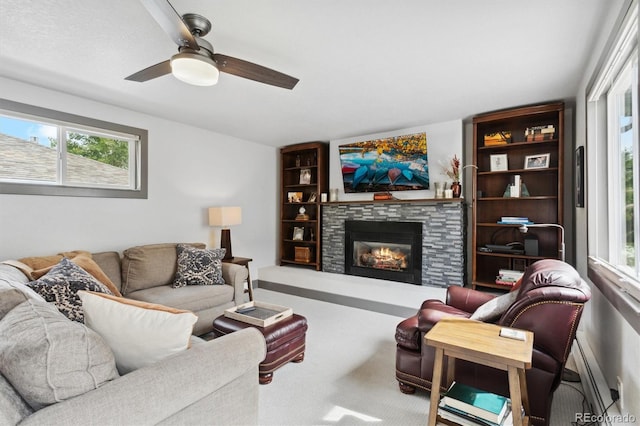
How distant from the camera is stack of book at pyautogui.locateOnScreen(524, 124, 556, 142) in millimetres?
3555

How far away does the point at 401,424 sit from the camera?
1.81 meters

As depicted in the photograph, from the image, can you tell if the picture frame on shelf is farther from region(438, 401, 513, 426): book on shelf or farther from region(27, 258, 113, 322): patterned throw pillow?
region(27, 258, 113, 322): patterned throw pillow

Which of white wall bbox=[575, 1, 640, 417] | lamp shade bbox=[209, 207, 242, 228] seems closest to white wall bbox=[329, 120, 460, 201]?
white wall bbox=[575, 1, 640, 417]

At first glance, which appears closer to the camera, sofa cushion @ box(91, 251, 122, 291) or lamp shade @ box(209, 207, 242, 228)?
sofa cushion @ box(91, 251, 122, 291)

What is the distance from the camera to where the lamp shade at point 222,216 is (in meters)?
4.28

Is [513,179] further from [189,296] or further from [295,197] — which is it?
[189,296]

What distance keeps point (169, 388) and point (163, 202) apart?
339cm

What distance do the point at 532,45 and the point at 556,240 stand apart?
7.97 ft

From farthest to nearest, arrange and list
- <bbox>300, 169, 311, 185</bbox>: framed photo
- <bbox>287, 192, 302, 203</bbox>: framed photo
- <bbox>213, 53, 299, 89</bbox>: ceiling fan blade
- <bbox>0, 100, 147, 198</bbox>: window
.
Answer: <bbox>287, 192, 302, 203</bbox>: framed photo
<bbox>300, 169, 311, 185</bbox>: framed photo
<bbox>0, 100, 147, 198</bbox>: window
<bbox>213, 53, 299, 89</bbox>: ceiling fan blade

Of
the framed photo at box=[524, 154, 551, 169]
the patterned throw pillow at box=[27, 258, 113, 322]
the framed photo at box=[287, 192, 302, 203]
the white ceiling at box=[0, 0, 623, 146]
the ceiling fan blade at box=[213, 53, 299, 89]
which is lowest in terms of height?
the patterned throw pillow at box=[27, 258, 113, 322]

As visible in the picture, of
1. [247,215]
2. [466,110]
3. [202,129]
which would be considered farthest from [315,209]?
[466,110]

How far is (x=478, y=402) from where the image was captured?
160 centimetres

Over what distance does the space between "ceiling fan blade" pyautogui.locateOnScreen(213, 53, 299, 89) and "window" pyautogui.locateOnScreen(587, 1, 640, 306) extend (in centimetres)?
192

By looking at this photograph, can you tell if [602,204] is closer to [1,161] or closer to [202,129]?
[202,129]
